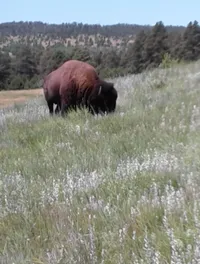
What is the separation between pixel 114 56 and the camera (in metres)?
65.9

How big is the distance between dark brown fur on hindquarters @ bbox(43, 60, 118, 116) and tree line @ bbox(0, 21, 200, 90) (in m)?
35.6

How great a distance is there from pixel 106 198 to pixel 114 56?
62833mm

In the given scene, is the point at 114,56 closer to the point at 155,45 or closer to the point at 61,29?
the point at 155,45

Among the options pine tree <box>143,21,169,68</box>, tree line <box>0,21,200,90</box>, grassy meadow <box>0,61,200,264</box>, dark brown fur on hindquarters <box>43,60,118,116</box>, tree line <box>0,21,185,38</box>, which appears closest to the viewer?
grassy meadow <box>0,61,200,264</box>

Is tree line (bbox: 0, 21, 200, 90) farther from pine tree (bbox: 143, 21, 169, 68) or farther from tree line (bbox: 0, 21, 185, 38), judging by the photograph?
tree line (bbox: 0, 21, 185, 38)

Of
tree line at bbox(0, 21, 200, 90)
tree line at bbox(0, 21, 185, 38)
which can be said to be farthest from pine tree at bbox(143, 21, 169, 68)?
tree line at bbox(0, 21, 185, 38)

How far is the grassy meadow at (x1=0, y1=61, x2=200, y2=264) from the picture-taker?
2898 mm

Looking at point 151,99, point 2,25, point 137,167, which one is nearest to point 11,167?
point 137,167

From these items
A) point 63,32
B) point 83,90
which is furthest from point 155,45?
point 63,32

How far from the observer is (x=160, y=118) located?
23.6 ft

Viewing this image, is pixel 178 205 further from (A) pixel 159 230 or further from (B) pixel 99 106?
(B) pixel 99 106

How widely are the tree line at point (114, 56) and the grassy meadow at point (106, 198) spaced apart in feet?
136

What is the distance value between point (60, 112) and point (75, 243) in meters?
7.85

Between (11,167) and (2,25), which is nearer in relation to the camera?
(11,167)
